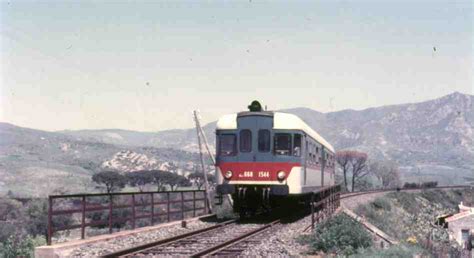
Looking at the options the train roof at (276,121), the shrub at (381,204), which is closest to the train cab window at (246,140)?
the train roof at (276,121)

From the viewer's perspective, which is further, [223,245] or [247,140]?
[247,140]

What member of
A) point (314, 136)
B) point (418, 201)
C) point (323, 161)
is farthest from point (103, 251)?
point (418, 201)

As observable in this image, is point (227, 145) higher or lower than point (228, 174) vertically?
higher

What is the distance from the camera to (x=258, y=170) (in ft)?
71.3

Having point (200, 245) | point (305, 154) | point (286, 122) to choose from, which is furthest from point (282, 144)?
point (200, 245)

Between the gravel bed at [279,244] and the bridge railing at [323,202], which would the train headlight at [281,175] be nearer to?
the gravel bed at [279,244]

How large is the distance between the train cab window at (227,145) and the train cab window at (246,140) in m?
0.22

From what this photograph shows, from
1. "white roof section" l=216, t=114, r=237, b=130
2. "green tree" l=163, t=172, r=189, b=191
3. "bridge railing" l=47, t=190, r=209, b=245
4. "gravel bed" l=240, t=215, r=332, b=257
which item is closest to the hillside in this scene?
"green tree" l=163, t=172, r=189, b=191

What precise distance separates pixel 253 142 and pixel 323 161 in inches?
274

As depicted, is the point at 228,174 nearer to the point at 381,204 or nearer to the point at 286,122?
the point at 286,122

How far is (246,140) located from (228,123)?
816 millimetres

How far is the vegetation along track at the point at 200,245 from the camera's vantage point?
14.5 m

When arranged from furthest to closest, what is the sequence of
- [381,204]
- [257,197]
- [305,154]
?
1. [381,204]
2. [305,154]
3. [257,197]

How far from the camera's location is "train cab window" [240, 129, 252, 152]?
22.0 metres
